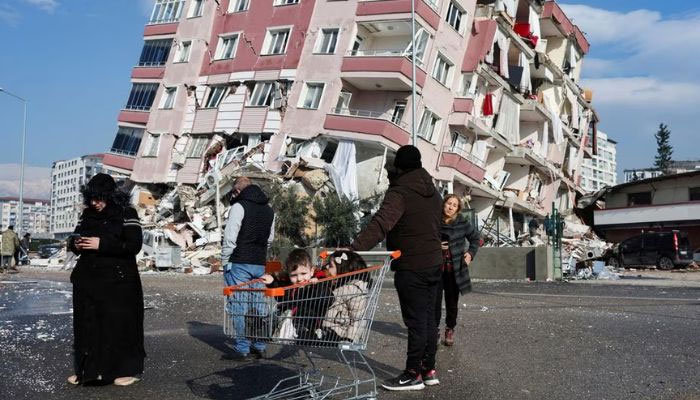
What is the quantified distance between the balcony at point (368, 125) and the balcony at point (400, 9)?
5.15m

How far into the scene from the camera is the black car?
3169 centimetres

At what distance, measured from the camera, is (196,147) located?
40781 mm

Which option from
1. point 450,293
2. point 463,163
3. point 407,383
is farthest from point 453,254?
point 463,163

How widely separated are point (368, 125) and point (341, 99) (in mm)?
3329

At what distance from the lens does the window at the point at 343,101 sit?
1382 inches

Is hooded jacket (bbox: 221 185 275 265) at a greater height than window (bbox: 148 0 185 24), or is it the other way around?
window (bbox: 148 0 185 24)

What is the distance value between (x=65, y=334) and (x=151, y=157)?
3498 cm

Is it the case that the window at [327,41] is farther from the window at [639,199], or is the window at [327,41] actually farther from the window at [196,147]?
the window at [639,199]

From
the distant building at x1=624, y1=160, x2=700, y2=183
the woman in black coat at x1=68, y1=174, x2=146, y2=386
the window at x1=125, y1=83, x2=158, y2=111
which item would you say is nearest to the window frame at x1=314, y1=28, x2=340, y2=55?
the window at x1=125, y1=83, x2=158, y2=111

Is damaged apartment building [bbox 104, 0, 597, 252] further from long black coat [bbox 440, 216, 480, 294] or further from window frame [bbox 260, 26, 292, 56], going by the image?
long black coat [bbox 440, 216, 480, 294]

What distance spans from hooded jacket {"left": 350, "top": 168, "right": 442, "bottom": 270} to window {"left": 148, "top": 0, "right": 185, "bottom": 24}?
42.1m

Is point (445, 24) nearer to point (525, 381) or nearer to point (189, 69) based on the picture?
point (189, 69)

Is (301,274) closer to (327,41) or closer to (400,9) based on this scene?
(400,9)

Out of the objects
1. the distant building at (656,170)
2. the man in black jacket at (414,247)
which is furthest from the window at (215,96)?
the distant building at (656,170)
